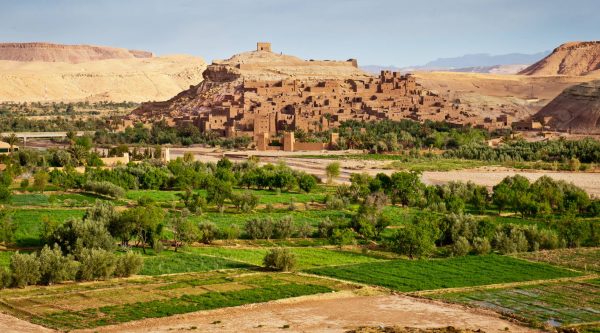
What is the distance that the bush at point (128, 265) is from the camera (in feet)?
92.1

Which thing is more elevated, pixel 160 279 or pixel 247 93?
pixel 247 93

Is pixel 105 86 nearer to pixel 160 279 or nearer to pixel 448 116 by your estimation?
pixel 448 116

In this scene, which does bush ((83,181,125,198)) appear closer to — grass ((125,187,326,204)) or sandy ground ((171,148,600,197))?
grass ((125,187,326,204))

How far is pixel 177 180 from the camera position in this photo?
5053 centimetres

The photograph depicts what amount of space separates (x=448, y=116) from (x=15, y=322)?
71212 millimetres

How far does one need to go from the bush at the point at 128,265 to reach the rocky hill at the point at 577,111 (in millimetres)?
66103

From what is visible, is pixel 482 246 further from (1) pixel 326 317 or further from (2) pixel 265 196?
(2) pixel 265 196

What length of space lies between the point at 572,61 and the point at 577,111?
297 feet

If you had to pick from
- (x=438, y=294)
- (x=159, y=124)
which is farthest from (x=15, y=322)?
(x=159, y=124)

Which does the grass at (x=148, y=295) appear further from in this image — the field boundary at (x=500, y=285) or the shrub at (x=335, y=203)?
the shrub at (x=335, y=203)

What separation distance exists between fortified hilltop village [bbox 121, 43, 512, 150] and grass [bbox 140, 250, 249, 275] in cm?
4322

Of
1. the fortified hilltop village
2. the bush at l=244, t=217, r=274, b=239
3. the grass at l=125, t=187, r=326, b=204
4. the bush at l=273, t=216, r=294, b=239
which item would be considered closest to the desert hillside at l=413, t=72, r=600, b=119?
the fortified hilltop village

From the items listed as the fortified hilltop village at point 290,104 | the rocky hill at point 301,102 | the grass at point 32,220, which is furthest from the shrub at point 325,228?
the rocky hill at point 301,102

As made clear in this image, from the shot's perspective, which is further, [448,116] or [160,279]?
[448,116]
